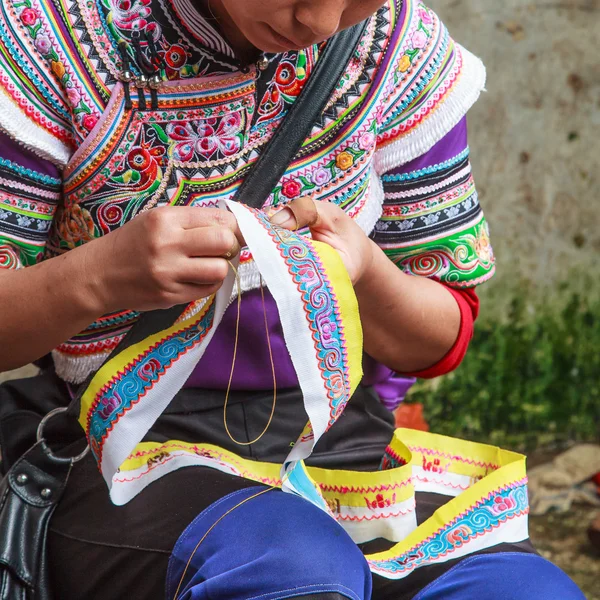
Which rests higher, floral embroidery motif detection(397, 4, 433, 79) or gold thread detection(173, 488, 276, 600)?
floral embroidery motif detection(397, 4, 433, 79)

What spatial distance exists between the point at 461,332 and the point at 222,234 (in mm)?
655

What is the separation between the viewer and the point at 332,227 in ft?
4.49

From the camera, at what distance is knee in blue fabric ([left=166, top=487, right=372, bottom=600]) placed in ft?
3.75

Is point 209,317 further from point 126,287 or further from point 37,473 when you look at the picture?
point 37,473

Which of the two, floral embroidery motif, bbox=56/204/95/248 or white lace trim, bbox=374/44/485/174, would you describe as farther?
white lace trim, bbox=374/44/485/174

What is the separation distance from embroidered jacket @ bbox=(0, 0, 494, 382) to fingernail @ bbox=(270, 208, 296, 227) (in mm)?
182

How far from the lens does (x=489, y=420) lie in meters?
3.38

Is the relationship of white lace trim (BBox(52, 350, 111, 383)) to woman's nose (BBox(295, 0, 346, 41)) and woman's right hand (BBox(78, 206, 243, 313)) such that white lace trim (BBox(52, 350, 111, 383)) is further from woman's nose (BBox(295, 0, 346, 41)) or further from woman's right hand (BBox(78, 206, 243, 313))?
woman's nose (BBox(295, 0, 346, 41))

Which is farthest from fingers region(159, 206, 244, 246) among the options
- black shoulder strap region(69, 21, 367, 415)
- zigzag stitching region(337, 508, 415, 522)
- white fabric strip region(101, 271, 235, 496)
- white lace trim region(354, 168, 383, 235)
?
zigzag stitching region(337, 508, 415, 522)

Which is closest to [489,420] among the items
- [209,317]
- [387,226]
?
[387,226]

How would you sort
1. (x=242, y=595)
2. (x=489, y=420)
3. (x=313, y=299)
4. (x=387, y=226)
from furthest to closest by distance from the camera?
(x=489, y=420) → (x=387, y=226) → (x=313, y=299) → (x=242, y=595)

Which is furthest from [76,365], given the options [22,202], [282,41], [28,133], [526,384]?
[526,384]

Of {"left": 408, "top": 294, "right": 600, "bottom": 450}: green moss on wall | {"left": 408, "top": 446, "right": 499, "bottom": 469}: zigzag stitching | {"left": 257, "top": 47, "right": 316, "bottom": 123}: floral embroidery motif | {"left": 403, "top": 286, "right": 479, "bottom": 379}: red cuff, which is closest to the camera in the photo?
{"left": 257, "top": 47, "right": 316, "bottom": 123}: floral embroidery motif

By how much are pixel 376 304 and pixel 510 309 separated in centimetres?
199
